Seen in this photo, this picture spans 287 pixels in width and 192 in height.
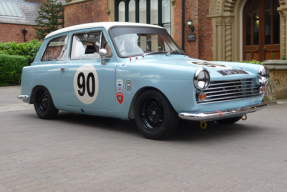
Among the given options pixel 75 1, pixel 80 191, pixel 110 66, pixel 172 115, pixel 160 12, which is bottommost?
pixel 80 191

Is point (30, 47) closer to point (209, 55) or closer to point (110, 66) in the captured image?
point (209, 55)

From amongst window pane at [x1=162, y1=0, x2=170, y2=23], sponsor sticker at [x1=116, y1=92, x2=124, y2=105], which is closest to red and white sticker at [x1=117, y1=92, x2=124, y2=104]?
sponsor sticker at [x1=116, y1=92, x2=124, y2=105]

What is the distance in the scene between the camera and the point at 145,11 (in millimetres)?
19422

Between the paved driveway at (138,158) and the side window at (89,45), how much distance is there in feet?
4.20

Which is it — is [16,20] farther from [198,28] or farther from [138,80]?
[138,80]

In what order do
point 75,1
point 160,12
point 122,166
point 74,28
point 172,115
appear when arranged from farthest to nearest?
point 75,1 → point 160,12 → point 74,28 → point 172,115 → point 122,166

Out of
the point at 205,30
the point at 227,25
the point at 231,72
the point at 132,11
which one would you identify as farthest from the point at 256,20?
the point at 231,72

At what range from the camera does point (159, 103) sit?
539 centimetres

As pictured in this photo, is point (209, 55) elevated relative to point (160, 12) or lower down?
lower down

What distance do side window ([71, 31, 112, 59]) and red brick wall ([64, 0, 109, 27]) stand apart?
576 inches

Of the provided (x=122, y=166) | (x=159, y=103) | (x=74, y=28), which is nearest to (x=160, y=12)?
(x=74, y=28)

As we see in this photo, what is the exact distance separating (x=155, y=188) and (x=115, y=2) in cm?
1854

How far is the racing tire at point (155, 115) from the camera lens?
5.17m

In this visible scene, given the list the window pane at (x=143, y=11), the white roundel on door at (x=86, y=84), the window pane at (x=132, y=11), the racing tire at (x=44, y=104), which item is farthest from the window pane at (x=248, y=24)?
the white roundel on door at (x=86, y=84)
